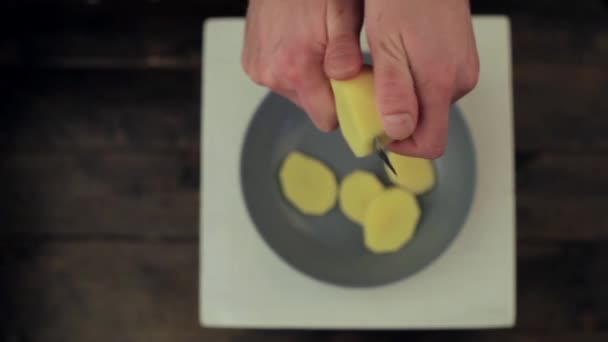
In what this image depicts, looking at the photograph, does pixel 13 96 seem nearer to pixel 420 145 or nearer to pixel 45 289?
pixel 45 289

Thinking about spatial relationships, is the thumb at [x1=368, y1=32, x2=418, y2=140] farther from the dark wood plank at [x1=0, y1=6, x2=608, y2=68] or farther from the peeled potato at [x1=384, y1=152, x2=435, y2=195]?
the dark wood plank at [x1=0, y1=6, x2=608, y2=68]

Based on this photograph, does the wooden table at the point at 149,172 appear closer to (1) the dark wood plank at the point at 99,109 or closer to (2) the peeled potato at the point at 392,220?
(1) the dark wood plank at the point at 99,109

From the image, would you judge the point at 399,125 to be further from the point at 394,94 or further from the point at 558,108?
the point at 558,108

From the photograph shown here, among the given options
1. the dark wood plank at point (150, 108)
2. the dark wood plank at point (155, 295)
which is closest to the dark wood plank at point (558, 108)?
the dark wood plank at point (150, 108)

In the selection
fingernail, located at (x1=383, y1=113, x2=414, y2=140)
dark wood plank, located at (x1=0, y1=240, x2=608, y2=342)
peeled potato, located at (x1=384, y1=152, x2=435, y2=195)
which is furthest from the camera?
dark wood plank, located at (x1=0, y1=240, x2=608, y2=342)

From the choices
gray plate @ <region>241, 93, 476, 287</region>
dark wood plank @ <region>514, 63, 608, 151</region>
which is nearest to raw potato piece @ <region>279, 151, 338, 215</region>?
gray plate @ <region>241, 93, 476, 287</region>
